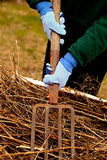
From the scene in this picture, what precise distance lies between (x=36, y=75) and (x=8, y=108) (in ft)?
4.40

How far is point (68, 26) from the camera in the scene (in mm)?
1743

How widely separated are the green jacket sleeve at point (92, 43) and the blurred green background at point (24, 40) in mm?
1168

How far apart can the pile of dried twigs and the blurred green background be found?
2.32ft

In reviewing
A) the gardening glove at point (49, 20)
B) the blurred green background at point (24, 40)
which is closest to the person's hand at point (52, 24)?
the gardening glove at point (49, 20)

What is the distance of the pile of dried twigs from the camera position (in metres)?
1.32

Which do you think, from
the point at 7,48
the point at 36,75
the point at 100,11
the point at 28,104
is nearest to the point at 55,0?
the point at 100,11

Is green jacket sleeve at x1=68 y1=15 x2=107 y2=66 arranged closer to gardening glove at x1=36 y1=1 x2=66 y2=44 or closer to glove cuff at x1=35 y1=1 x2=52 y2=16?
gardening glove at x1=36 y1=1 x2=66 y2=44

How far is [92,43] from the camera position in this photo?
1.26 meters

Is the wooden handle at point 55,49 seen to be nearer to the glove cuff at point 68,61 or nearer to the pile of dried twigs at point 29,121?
the glove cuff at point 68,61

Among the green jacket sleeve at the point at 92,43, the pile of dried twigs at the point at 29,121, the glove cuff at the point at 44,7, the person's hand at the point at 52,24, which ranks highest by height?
the glove cuff at the point at 44,7

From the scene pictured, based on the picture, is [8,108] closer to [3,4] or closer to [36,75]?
[36,75]

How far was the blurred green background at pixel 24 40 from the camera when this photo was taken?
116 inches

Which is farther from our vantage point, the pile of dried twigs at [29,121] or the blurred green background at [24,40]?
the blurred green background at [24,40]

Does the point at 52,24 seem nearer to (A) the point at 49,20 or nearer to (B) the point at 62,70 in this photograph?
(A) the point at 49,20
